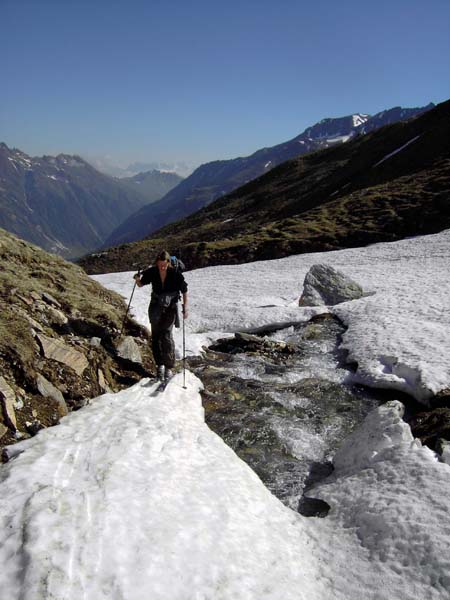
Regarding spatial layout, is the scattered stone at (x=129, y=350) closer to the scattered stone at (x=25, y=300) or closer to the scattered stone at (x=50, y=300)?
the scattered stone at (x=50, y=300)

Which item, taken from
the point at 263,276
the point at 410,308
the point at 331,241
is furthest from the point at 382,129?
the point at 410,308

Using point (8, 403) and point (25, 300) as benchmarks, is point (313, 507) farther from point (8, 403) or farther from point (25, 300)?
point (25, 300)

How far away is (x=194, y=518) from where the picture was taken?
6.71 meters

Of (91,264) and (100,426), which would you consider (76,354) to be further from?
(91,264)

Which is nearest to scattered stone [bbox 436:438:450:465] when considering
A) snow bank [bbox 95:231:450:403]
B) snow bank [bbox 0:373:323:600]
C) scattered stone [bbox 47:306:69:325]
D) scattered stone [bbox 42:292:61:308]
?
snow bank [bbox 0:373:323:600]

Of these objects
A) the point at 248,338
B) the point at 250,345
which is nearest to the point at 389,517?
the point at 250,345

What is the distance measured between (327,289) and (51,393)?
57.2 feet

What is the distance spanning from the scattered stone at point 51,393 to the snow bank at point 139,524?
565mm

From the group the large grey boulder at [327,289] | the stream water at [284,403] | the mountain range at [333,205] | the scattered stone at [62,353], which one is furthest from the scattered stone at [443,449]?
the mountain range at [333,205]

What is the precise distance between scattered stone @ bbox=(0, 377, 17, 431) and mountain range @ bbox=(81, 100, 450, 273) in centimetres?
3885

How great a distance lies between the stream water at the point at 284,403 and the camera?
31.2 feet

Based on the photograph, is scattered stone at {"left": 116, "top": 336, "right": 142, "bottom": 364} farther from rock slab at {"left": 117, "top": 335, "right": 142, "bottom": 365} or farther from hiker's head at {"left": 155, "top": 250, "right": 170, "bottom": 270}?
hiker's head at {"left": 155, "top": 250, "right": 170, "bottom": 270}

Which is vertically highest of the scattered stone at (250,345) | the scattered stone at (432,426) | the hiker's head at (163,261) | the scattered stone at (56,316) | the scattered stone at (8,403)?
the hiker's head at (163,261)

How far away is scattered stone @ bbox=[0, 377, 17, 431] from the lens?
8.29 meters
